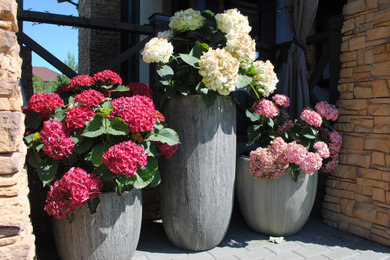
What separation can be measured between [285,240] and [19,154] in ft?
6.61

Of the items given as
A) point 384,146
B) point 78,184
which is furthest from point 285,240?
point 78,184

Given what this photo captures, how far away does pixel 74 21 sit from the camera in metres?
2.84

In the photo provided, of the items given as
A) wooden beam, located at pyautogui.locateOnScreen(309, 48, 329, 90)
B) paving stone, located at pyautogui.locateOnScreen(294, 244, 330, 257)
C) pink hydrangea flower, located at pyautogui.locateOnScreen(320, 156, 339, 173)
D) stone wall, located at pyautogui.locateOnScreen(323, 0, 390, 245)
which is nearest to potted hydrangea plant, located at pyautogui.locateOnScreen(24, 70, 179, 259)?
paving stone, located at pyautogui.locateOnScreen(294, 244, 330, 257)

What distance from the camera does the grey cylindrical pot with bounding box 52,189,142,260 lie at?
1861mm

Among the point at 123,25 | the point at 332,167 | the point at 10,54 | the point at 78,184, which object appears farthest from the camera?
the point at 123,25

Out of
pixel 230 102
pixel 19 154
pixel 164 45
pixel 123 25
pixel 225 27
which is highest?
pixel 123 25

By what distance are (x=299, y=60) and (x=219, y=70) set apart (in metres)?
1.29

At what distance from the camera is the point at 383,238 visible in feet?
8.15

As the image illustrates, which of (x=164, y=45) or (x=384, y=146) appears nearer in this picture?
(x=164, y=45)

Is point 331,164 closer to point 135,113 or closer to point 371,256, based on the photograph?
point 371,256

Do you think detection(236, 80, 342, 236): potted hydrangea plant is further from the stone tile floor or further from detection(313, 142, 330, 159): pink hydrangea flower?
the stone tile floor

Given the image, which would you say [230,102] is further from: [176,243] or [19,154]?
[19,154]

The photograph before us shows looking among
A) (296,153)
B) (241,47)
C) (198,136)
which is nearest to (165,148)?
(198,136)

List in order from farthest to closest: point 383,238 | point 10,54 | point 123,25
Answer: point 123,25 < point 383,238 < point 10,54
